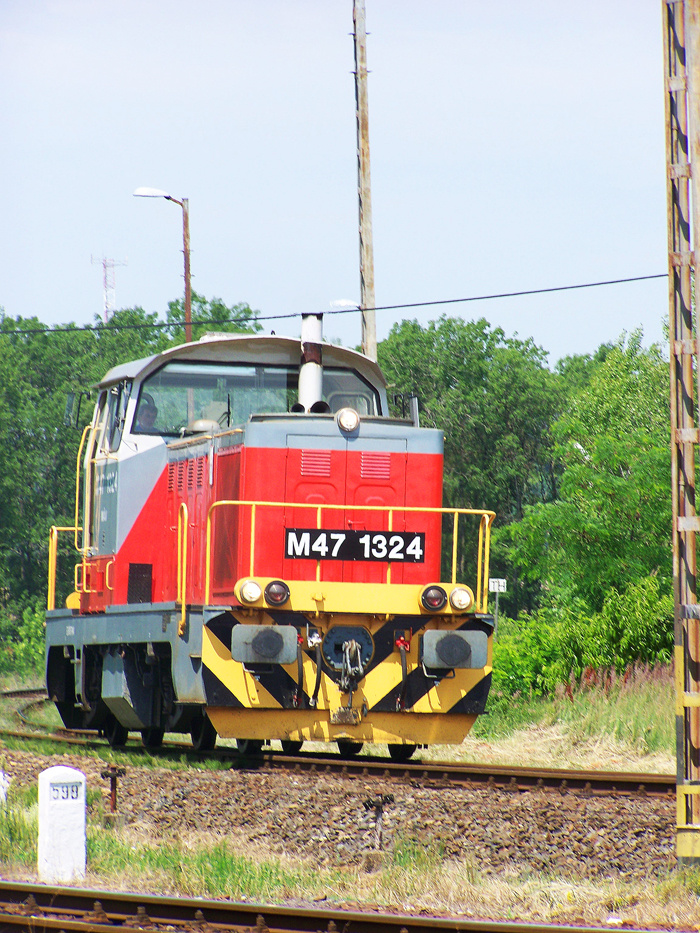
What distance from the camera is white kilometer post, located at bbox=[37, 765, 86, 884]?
24.6ft

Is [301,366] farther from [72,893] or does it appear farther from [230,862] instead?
[72,893]

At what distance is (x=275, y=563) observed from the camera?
1022cm

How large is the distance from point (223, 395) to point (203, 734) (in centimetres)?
305

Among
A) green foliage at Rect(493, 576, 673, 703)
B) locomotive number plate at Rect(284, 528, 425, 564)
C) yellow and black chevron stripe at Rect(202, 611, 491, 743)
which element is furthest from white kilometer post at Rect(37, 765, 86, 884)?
green foliage at Rect(493, 576, 673, 703)

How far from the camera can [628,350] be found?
152 feet

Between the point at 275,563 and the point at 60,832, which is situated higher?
Answer: the point at 275,563

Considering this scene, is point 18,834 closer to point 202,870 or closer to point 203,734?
point 202,870

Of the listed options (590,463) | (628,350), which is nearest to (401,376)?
(628,350)

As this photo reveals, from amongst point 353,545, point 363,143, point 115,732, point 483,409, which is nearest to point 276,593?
point 353,545

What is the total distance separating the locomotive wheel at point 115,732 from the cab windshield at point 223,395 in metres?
3.10

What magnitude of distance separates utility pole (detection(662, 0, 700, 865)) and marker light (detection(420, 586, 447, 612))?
2.40 m

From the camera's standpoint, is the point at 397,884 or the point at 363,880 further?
the point at 363,880

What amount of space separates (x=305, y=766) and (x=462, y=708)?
1445mm

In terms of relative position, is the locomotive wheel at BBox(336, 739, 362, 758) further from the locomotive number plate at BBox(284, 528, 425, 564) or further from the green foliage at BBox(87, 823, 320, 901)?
the green foliage at BBox(87, 823, 320, 901)
